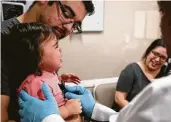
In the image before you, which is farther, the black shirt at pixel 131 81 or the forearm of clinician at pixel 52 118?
→ the black shirt at pixel 131 81

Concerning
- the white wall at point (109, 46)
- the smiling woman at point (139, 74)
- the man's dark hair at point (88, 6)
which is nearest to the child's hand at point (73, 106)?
the white wall at point (109, 46)

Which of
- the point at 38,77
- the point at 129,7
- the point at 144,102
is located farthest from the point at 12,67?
the point at 129,7

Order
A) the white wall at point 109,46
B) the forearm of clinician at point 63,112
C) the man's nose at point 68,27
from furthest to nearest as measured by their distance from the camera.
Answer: the white wall at point 109,46 < the man's nose at point 68,27 < the forearm of clinician at point 63,112

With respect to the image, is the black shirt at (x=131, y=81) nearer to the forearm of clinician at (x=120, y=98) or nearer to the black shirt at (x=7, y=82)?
the forearm of clinician at (x=120, y=98)

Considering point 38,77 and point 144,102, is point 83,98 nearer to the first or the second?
point 38,77

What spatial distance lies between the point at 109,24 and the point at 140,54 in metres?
0.40

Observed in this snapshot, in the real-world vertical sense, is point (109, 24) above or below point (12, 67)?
above

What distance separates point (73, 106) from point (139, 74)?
2.58 ft

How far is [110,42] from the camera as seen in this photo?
1.68 m

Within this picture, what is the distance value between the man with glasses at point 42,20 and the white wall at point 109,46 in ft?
0.56

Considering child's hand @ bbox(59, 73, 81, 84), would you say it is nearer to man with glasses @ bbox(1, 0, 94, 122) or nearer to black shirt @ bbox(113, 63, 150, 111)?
man with glasses @ bbox(1, 0, 94, 122)

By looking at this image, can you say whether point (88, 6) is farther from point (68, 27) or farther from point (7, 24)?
point (7, 24)

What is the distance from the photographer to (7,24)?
1044 millimetres

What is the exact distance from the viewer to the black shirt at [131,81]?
5.43ft
